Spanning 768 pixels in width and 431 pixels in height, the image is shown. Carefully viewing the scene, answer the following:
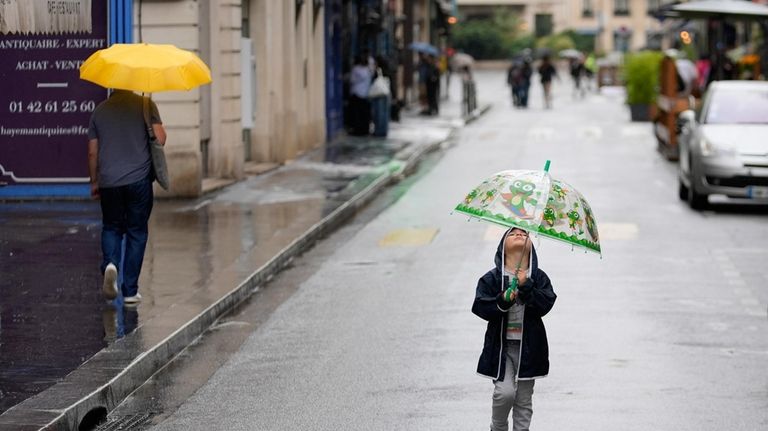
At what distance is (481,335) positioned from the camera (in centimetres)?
1132

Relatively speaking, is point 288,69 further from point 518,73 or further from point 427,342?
point 518,73

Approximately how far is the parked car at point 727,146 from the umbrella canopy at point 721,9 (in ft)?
30.5

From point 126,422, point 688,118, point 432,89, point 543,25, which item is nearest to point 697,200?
point 688,118

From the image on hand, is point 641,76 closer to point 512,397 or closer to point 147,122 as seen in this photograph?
point 147,122

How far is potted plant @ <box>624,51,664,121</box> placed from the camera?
42.8m

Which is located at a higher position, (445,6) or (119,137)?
(445,6)

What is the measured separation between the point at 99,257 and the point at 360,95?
20869mm

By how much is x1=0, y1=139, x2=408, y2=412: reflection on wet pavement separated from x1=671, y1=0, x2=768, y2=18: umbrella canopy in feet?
32.6

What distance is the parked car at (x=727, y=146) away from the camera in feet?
65.1

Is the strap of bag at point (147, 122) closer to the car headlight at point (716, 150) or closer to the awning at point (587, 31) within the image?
the car headlight at point (716, 150)

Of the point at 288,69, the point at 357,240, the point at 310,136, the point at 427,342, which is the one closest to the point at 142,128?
the point at 427,342

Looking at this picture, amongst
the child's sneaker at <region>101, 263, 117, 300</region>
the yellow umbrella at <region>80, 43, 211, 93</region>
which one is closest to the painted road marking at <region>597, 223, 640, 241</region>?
the yellow umbrella at <region>80, 43, 211, 93</region>

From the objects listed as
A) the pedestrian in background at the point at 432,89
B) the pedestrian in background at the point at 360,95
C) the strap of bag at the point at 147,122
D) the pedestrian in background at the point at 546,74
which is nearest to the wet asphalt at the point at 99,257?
the strap of bag at the point at 147,122

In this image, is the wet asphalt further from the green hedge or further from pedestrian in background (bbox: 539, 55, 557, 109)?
pedestrian in background (bbox: 539, 55, 557, 109)
